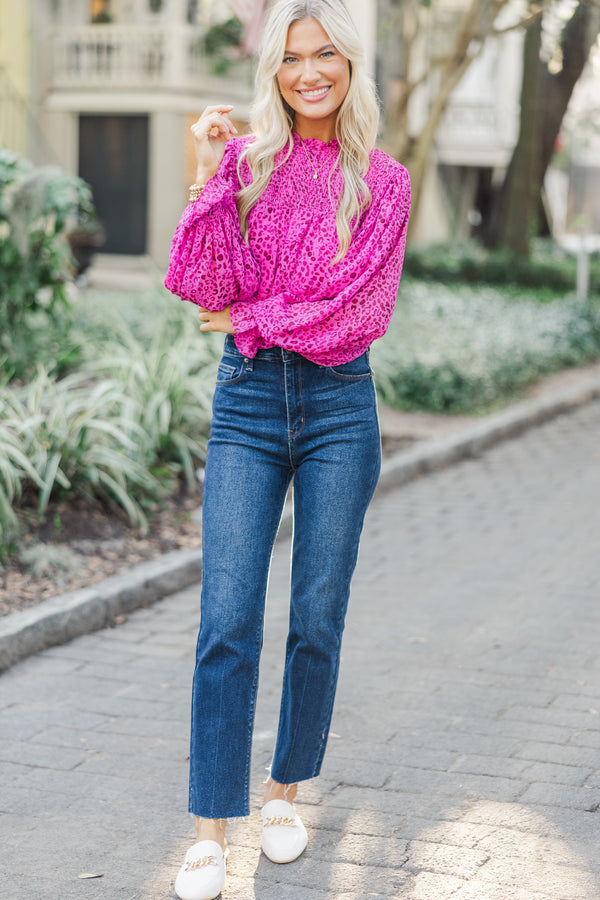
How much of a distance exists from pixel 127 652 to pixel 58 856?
1.69m

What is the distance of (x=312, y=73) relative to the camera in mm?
2820

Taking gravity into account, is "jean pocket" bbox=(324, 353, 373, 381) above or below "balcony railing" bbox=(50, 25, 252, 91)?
below

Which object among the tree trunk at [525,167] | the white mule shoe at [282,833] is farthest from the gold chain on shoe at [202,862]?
the tree trunk at [525,167]

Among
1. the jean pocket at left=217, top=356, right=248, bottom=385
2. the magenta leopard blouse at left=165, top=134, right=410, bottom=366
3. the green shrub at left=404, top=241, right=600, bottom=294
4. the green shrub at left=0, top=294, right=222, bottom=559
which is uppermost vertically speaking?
the magenta leopard blouse at left=165, top=134, right=410, bottom=366

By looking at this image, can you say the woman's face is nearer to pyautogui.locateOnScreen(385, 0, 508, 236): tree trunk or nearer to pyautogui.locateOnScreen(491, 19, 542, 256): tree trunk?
pyautogui.locateOnScreen(385, 0, 508, 236): tree trunk

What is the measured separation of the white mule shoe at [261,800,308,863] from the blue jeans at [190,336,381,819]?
215 millimetres

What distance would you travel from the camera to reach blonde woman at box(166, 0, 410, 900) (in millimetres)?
2811

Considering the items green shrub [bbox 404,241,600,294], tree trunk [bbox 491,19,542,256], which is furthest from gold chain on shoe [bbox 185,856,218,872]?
tree trunk [bbox 491,19,542,256]

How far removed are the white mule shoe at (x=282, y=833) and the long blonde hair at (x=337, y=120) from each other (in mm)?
1417

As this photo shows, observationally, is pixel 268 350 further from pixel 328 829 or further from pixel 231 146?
pixel 328 829

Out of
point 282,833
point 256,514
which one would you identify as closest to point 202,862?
point 282,833

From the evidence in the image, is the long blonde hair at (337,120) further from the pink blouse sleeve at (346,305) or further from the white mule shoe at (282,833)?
the white mule shoe at (282,833)

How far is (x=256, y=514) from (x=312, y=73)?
105 centimetres

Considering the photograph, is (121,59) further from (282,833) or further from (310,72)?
(282,833)
